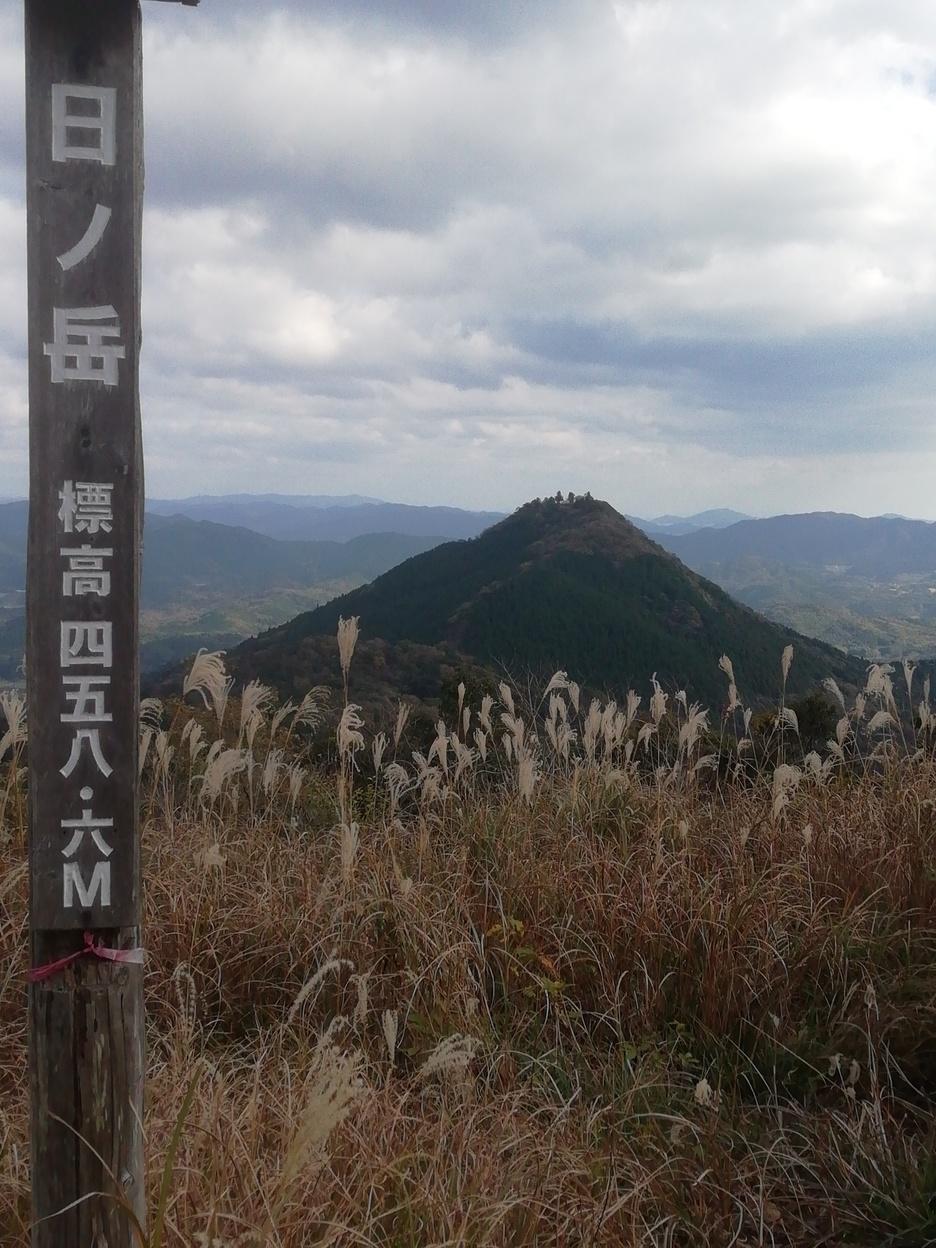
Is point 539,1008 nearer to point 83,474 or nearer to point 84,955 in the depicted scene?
point 84,955

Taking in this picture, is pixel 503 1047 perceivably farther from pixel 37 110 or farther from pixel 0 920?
pixel 37 110

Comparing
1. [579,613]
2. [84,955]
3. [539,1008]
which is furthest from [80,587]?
[579,613]

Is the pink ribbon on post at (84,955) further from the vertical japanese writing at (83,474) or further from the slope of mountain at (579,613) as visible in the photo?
the slope of mountain at (579,613)

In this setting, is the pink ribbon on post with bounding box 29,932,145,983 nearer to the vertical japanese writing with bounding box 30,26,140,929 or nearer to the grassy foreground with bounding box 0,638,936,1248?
the vertical japanese writing with bounding box 30,26,140,929

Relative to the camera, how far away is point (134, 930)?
75.5 inches

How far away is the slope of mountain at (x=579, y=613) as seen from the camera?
4862 cm

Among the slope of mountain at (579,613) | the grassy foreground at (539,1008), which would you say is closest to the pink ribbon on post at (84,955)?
the grassy foreground at (539,1008)

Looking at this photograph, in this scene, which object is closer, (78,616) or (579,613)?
(78,616)

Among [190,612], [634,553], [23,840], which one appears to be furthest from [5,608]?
[23,840]

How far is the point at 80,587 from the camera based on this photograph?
1.88m

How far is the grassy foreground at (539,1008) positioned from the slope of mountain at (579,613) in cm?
3061

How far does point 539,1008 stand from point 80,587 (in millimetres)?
2421

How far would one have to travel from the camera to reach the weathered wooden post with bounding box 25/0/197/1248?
185 centimetres

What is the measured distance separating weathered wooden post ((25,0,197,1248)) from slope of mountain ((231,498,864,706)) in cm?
3292
